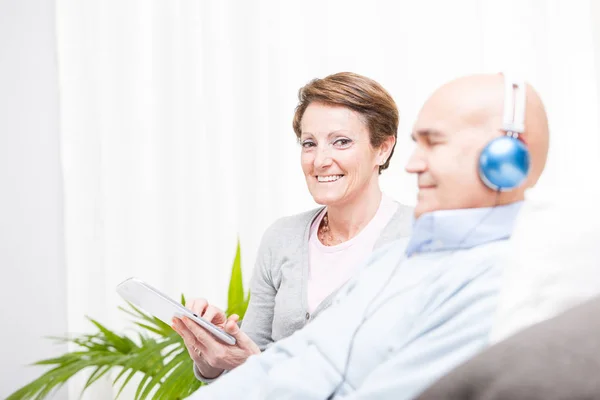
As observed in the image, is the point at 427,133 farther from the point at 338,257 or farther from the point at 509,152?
the point at 338,257

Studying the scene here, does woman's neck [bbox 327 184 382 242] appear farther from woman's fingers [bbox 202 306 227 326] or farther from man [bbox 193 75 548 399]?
man [bbox 193 75 548 399]

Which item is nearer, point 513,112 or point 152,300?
point 513,112

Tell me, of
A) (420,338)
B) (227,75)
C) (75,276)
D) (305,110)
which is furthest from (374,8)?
(420,338)

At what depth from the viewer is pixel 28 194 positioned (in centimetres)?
310

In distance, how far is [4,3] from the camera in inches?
123

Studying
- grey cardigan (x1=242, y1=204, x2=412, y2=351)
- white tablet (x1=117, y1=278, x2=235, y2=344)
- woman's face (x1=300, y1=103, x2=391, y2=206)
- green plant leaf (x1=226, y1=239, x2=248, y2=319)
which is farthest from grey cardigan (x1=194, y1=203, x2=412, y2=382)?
green plant leaf (x1=226, y1=239, x2=248, y2=319)

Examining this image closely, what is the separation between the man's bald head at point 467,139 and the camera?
936 mm

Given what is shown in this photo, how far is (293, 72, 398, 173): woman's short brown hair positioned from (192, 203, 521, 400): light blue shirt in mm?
806

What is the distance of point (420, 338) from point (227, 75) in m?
2.11

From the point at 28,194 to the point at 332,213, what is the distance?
170 cm

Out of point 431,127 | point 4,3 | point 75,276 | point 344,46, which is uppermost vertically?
point 4,3

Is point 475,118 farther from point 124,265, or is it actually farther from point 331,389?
point 124,265

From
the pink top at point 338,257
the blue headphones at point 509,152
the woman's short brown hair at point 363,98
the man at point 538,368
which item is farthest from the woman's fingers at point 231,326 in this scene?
the man at point 538,368

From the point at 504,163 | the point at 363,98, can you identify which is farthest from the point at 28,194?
the point at 504,163
